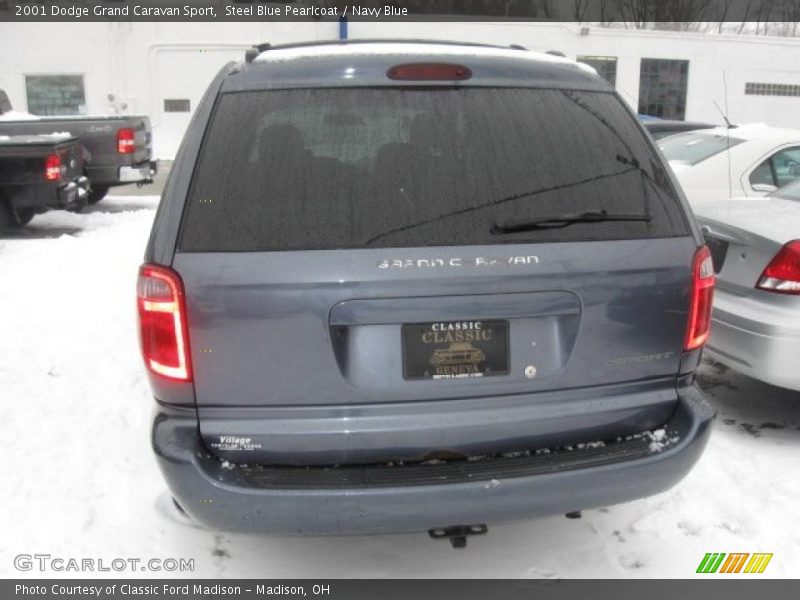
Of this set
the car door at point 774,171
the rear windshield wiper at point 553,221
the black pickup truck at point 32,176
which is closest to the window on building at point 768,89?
the car door at point 774,171

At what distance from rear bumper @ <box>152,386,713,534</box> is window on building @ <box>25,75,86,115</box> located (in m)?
22.7

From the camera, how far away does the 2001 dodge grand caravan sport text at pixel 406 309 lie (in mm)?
2436

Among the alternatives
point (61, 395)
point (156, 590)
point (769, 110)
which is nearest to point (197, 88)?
point (769, 110)

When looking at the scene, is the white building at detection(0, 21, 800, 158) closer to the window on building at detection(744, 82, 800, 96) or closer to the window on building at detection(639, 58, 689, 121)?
the window on building at detection(639, 58, 689, 121)

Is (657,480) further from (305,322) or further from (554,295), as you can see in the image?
(305,322)

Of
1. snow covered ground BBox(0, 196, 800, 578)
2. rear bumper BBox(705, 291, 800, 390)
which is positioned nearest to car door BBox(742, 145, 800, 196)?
snow covered ground BBox(0, 196, 800, 578)

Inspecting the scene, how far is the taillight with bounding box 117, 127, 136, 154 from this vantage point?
1205 centimetres

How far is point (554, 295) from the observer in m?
Result: 2.51

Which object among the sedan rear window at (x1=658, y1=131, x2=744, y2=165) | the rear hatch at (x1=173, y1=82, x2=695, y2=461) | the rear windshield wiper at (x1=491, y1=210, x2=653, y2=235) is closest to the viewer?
the rear hatch at (x1=173, y1=82, x2=695, y2=461)

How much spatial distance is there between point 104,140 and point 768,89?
21.2 m

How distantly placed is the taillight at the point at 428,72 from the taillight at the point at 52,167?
8.36 m

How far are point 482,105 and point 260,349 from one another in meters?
1.11

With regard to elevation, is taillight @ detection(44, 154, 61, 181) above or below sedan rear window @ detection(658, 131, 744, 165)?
below

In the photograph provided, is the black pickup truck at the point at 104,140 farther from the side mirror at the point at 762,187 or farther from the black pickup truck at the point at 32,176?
the side mirror at the point at 762,187
